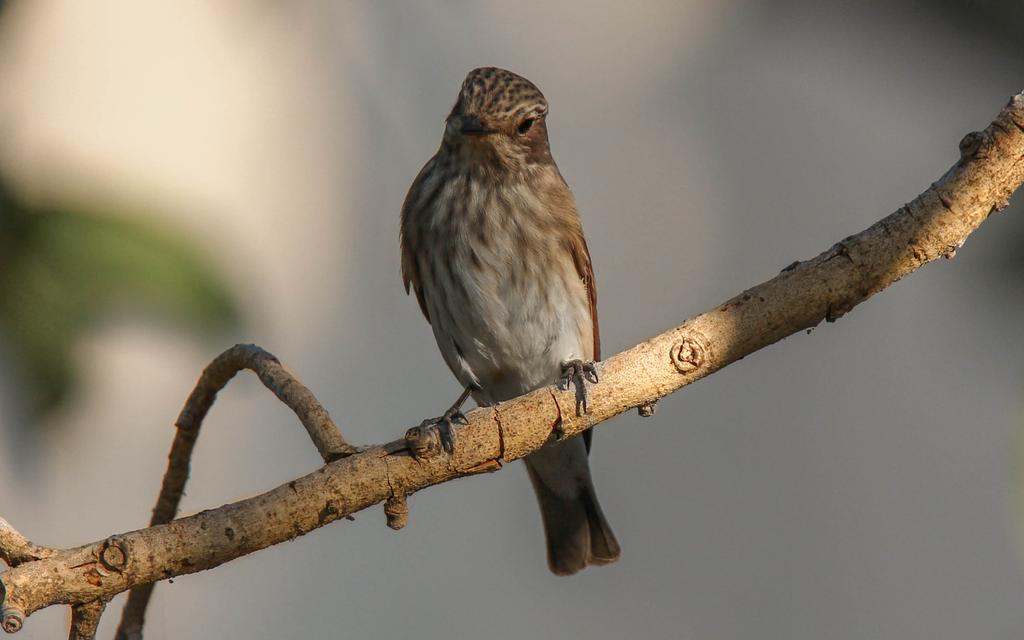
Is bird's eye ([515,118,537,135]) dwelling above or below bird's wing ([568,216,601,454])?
above

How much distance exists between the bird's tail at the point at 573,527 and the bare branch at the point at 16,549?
8.97ft

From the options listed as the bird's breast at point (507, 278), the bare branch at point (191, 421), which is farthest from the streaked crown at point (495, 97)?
the bare branch at point (191, 421)

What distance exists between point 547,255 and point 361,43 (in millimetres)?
3032

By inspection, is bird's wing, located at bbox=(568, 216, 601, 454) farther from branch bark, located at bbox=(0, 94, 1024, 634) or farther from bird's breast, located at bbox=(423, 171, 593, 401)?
branch bark, located at bbox=(0, 94, 1024, 634)

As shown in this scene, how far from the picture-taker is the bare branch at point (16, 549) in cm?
207

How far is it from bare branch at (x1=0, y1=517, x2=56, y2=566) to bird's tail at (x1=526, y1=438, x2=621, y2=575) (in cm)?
273

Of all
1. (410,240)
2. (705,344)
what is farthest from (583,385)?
(410,240)

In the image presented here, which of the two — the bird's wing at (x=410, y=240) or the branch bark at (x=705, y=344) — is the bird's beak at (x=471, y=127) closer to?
the bird's wing at (x=410, y=240)

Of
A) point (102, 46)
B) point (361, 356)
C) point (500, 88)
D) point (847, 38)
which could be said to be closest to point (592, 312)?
point (500, 88)

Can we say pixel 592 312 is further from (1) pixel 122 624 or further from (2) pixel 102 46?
(2) pixel 102 46

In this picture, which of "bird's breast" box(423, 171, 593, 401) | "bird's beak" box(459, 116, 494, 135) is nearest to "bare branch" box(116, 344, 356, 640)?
"bird's beak" box(459, 116, 494, 135)

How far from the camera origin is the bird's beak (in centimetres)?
374

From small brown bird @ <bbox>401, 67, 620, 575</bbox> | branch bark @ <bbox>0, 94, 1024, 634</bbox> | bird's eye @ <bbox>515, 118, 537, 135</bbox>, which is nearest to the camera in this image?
branch bark @ <bbox>0, 94, 1024, 634</bbox>

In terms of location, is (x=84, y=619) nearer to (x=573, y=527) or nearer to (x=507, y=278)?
(x=507, y=278)
